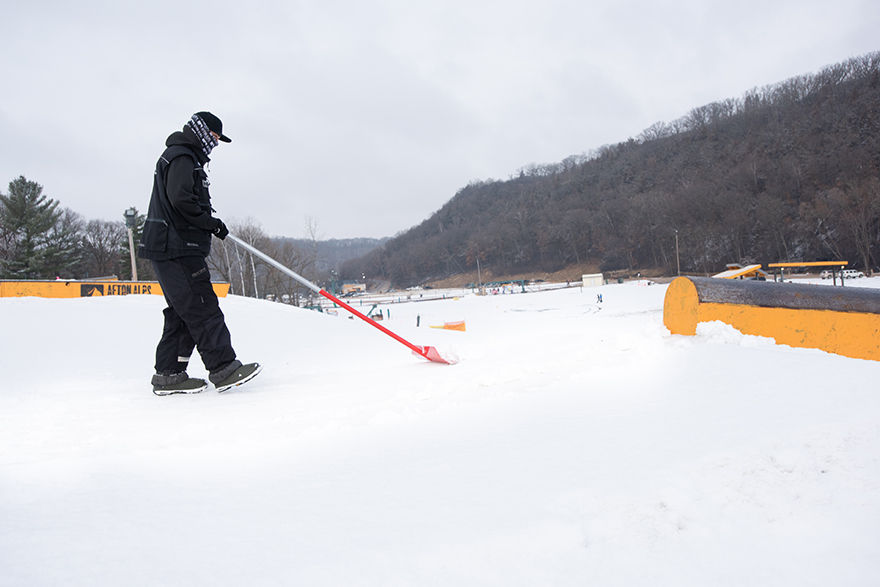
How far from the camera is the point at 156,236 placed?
2.86 m

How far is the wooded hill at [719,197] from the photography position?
187ft

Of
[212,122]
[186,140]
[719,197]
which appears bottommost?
[186,140]

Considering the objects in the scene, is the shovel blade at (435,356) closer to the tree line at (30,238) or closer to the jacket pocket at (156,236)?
the jacket pocket at (156,236)

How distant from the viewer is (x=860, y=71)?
80375 mm

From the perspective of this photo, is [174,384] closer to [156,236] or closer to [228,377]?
[228,377]

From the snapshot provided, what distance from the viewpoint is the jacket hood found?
301 centimetres

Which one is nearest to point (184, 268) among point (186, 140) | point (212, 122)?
point (186, 140)

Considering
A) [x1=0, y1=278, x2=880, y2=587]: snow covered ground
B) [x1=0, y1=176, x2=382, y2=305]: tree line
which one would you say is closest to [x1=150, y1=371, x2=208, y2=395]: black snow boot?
[x1=0, y1=278, x2=880, y2=587]: snow covered ground

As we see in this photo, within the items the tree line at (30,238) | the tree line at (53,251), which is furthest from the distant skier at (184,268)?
the tree line at (30,238)

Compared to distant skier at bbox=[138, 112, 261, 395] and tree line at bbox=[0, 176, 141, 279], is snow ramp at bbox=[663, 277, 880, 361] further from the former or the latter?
tree line at bbox=[0, 176, 141, 279]

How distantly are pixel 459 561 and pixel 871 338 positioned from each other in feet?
12.9

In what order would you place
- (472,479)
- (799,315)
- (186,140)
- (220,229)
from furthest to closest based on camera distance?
(799,315) < (220,229) < (186,140) < (472,479)

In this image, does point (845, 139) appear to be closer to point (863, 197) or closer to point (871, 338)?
point (863, 197)

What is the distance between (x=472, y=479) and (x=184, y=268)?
7.83 feet
